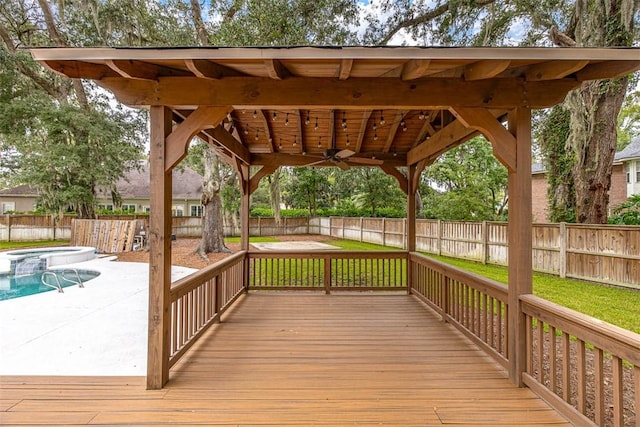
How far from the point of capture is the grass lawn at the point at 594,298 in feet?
15.4

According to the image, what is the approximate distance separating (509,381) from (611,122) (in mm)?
7361

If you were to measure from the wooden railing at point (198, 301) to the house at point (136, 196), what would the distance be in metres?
18.5

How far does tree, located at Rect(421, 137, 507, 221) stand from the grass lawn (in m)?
5.59

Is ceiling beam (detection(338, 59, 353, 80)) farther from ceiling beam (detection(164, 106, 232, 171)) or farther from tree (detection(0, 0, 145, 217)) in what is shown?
tree (detection(0, 0, 145, 217))

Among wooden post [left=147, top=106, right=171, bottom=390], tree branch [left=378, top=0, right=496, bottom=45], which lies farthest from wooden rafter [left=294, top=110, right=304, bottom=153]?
tree branch [left=378, top=0, right=496, bottom=45]

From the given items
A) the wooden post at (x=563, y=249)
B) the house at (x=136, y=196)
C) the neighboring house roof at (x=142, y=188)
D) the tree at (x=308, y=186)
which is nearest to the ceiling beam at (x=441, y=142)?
the wooden post at (x=563, y=249)

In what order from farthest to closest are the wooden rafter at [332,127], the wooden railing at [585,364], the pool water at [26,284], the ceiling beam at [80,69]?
the pool water at [26,284] < the wooden rafter at [332,127] < the ceiling beam at [80,69] < the wooden railing at [585,364]

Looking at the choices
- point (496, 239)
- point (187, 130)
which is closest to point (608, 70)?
point (187, 130)

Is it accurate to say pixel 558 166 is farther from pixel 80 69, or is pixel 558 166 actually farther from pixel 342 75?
pixel 80 69

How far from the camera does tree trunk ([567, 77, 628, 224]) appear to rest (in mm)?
7152

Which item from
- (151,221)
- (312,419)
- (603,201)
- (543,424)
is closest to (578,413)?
(543,424)

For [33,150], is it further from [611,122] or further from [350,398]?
[611,122]

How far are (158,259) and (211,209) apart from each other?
931 centimetres

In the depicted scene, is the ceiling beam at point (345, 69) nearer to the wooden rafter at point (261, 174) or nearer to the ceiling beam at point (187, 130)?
the ceiling beam at point (187, 130)
